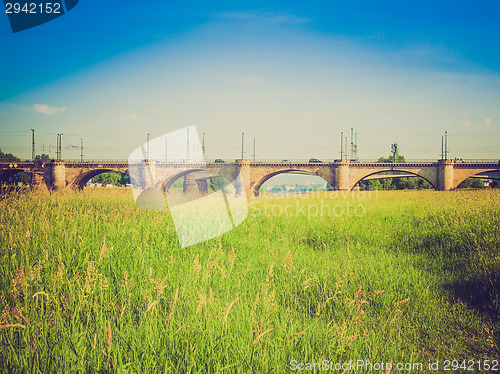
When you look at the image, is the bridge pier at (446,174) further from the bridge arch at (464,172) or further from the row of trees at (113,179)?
the row of trees at (113,179)

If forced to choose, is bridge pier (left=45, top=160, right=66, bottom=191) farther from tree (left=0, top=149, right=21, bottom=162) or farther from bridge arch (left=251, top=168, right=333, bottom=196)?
tree (left=0, top=149, right=21, bottom=162)

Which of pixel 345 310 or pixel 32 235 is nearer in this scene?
pixel 345 310

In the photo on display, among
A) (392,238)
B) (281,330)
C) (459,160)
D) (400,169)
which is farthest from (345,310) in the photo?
(459,160)

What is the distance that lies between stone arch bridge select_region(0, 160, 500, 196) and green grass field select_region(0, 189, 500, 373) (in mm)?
35067

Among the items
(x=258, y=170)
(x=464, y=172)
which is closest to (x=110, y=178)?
(x=258, y=170)

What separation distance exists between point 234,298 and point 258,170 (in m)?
40.5

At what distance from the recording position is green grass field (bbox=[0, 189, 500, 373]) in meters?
1.83

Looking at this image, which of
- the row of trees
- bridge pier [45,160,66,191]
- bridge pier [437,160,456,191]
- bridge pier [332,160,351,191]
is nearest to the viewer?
bridge pier [437,160,456,191]

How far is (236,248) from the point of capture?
4.62m

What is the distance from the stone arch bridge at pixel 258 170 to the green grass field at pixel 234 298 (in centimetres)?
3507

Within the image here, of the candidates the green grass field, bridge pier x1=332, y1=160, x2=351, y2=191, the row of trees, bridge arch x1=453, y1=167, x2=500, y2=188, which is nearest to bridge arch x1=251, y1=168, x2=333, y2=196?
bridge pier x1=332, y1=160, x2=351, y2=191

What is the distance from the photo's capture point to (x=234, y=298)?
2.80 m

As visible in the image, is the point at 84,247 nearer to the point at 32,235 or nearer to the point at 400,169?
the point at 32,235

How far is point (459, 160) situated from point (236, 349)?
4827 cm
